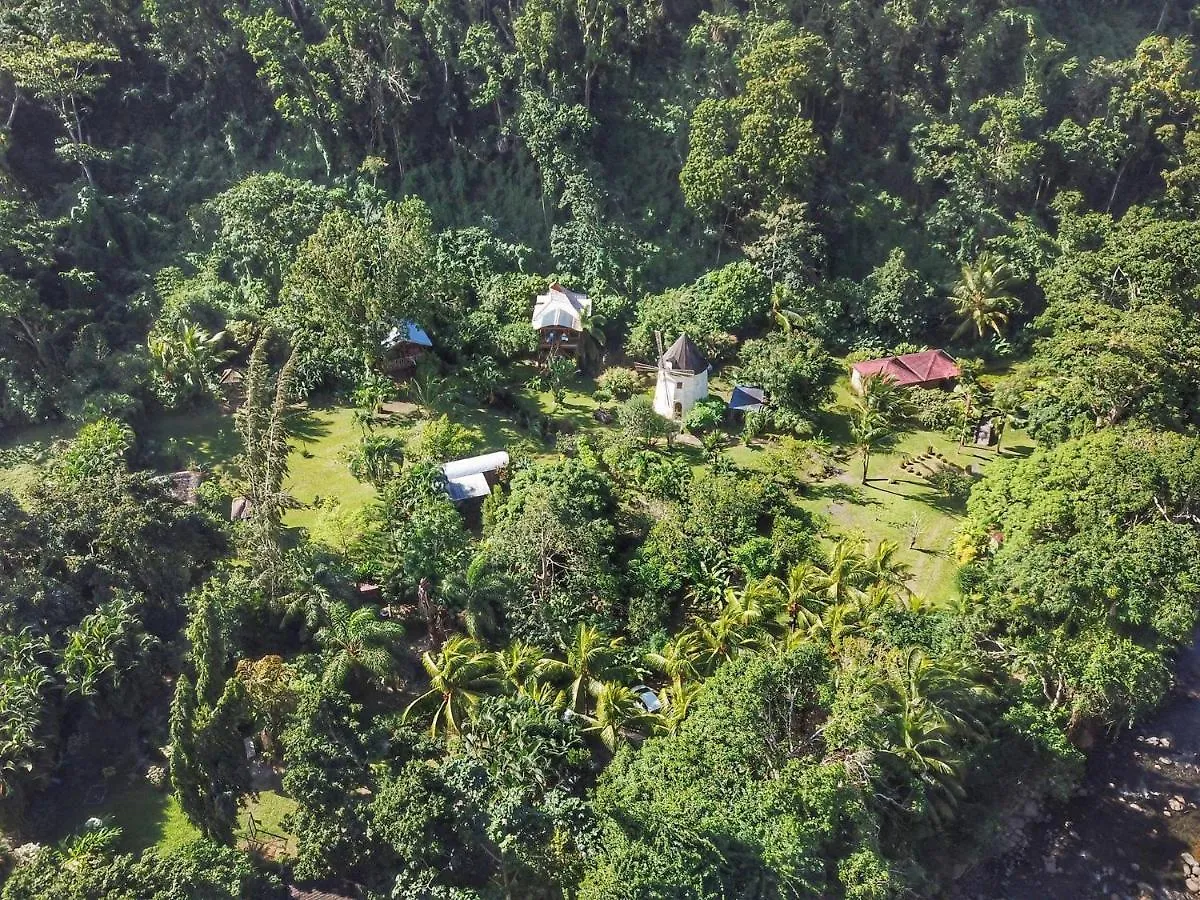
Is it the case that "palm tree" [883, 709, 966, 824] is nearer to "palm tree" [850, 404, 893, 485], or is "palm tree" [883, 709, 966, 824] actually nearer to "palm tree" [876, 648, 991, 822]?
"palm tree" [876, 648, 991, 822]

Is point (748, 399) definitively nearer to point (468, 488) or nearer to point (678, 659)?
point (468, 488)

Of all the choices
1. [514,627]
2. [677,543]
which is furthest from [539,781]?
[677,543]

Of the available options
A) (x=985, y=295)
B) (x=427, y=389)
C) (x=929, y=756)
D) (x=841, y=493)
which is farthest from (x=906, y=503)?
(x=427, y=389)

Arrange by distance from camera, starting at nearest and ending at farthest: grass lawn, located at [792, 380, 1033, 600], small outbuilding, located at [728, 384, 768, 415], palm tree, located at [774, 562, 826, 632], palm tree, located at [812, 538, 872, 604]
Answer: palm tree, located at [774, 562, 826, 632], palm tree, located at [812, 538, 872, 604], grass lawn, located at [792, 380, 1033, 600], small outbuilding, located at [728, 384, 768, 415]

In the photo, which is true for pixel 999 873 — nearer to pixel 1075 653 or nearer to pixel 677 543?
pixel 1075 653

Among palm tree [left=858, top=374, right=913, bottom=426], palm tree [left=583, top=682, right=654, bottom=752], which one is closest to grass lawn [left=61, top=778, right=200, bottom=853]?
palm tree [left=583, top=682, right=654, bottom=752]
